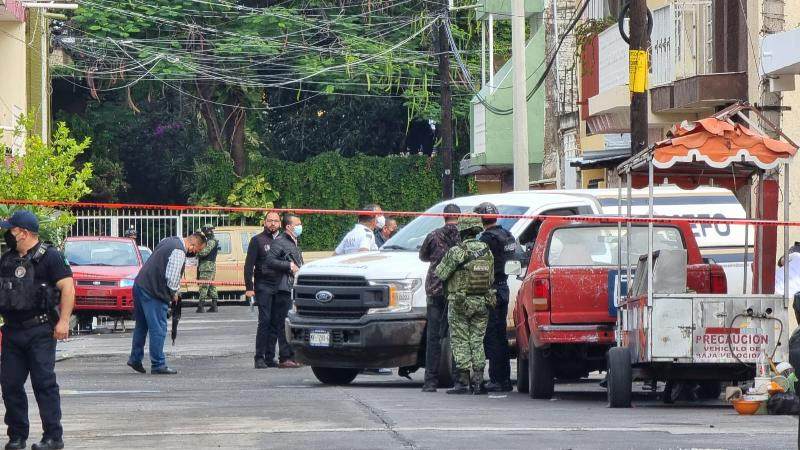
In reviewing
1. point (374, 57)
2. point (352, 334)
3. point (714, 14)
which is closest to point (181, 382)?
point (352, 334)

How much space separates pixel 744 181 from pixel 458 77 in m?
31.1

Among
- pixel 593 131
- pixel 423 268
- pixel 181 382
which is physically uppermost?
pixel 593 131

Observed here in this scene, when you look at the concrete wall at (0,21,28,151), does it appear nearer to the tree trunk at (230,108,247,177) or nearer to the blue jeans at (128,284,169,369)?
the tree trunk at (230,108,247,177)

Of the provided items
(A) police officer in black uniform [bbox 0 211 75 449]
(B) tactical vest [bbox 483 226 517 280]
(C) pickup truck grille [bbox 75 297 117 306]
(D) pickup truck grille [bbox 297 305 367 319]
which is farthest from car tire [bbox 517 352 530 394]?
(C) pickup truck grille [bbox 75 297 117 306]

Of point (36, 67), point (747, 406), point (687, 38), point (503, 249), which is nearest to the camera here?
point (747, 406)

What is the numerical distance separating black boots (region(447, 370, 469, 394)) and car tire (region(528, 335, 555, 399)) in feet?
2.53

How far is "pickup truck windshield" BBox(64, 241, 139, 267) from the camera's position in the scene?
100 ft

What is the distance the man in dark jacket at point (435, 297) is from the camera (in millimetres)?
Result: 16484

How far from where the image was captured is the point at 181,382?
60.1 ft

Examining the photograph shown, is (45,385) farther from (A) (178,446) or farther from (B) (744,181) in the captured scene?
(B) (744,181)

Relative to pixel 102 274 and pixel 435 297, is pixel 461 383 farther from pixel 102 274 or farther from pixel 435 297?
pixel 102 274

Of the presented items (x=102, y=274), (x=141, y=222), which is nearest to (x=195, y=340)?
(x=102, y=274)

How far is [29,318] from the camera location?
11695mm

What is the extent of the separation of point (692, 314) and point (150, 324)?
7558 millimetres
